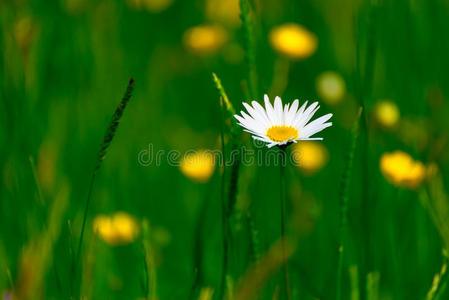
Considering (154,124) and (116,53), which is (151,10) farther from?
(154,124)

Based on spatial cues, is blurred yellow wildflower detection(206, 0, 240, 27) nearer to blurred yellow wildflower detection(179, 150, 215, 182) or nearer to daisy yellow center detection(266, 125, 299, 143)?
blurred yellow wildflower detection(179, 150, 215, 182)

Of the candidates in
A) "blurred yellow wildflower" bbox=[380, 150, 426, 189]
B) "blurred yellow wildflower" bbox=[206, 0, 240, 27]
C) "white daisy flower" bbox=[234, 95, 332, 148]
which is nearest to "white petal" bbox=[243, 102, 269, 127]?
"white daisy flower" bbox=[234, 95, 332, 148]

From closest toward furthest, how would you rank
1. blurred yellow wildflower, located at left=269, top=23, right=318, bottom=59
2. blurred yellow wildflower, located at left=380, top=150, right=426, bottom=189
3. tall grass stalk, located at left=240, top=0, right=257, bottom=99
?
tall grass stalk, located at left=240, top=0, right=257, bottom=99
blurred yellow wildflower, located at left=380, top=150, right=426, bottom=189
blurred yellow wildflower, located at left=269, top=23, right=318, bottom=59

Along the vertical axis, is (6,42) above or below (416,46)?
below

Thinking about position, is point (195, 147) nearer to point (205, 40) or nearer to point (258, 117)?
point (205, 40)

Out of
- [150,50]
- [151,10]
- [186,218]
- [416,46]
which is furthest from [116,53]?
[416,46]

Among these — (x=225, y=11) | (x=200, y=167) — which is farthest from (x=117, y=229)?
(x=225, y=11)

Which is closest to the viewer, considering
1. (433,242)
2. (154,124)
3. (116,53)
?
(433,242)
